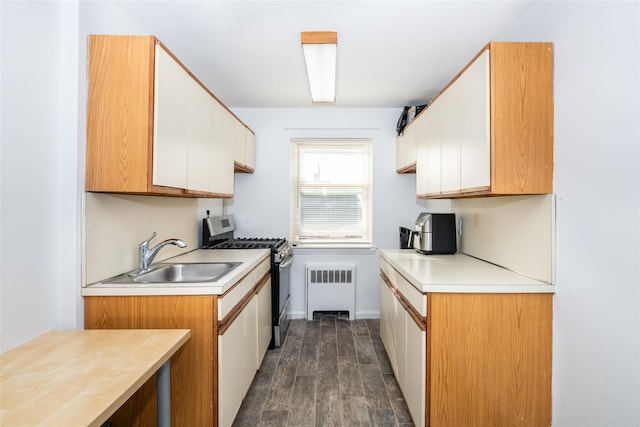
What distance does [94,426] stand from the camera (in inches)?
32.1

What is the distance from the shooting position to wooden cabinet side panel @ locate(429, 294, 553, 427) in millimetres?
1649

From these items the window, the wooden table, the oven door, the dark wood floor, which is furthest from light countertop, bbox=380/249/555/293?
the window

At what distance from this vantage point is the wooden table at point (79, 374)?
84 centimetres

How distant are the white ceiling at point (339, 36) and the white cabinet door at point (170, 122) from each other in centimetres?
48

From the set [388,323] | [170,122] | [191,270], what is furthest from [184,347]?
[388,323]

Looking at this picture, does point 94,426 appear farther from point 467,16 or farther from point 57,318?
point 467,16

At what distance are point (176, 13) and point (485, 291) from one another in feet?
7.96

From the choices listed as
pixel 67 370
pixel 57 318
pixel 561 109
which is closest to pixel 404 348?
pixel 561 109

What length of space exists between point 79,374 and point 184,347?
2.14 feet

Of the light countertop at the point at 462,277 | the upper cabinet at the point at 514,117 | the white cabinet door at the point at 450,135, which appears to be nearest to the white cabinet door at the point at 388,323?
the light countertop at the point at 462,277

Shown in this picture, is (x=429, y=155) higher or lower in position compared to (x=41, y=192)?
higher

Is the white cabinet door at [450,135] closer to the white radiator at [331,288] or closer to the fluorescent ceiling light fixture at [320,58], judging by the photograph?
the fluorescent ceiling light fixture at [320,58]

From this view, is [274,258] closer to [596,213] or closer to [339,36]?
[339,36]

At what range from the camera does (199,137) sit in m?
2.16
